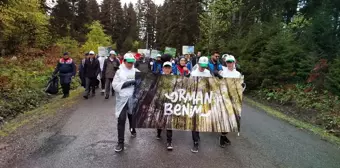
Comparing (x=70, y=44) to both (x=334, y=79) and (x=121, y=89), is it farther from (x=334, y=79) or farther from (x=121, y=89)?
(x=121, y=89)

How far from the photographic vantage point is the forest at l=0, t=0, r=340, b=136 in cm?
1310

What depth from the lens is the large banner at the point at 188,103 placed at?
22.4 ft

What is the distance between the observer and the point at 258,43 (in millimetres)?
19797

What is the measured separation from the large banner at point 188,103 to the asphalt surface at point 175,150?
0.54 meters

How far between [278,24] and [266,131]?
1218 cm

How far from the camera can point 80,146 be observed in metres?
6.69

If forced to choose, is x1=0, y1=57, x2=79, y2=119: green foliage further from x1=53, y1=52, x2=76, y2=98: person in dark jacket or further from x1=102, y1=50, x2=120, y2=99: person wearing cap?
x1=102, y1=50, x2=120, y2=99: person wearing cap

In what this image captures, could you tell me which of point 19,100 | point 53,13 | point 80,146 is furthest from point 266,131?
point 53,13

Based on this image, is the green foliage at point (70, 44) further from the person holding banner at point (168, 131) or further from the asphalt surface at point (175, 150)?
the person holding banner at point (168, 131)

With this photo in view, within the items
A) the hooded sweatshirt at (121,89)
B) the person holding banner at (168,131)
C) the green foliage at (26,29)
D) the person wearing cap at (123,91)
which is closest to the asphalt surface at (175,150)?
the person holding banner at (168,131)

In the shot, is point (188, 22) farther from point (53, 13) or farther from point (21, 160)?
point (21, 160)

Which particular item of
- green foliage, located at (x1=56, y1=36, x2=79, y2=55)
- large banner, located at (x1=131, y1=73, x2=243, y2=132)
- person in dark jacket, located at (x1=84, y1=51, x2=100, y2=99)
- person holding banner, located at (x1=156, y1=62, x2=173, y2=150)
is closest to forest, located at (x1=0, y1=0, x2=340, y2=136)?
green foliage, located at (x1=56, y1=36, x2=79, y2=55)

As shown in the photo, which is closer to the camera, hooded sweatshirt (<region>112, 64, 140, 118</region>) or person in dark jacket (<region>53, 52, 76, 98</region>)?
hooded sweatshirt (<region>112, 64, 140, 118</region>)

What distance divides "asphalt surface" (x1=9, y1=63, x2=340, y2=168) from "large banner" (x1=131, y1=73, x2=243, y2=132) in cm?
54
